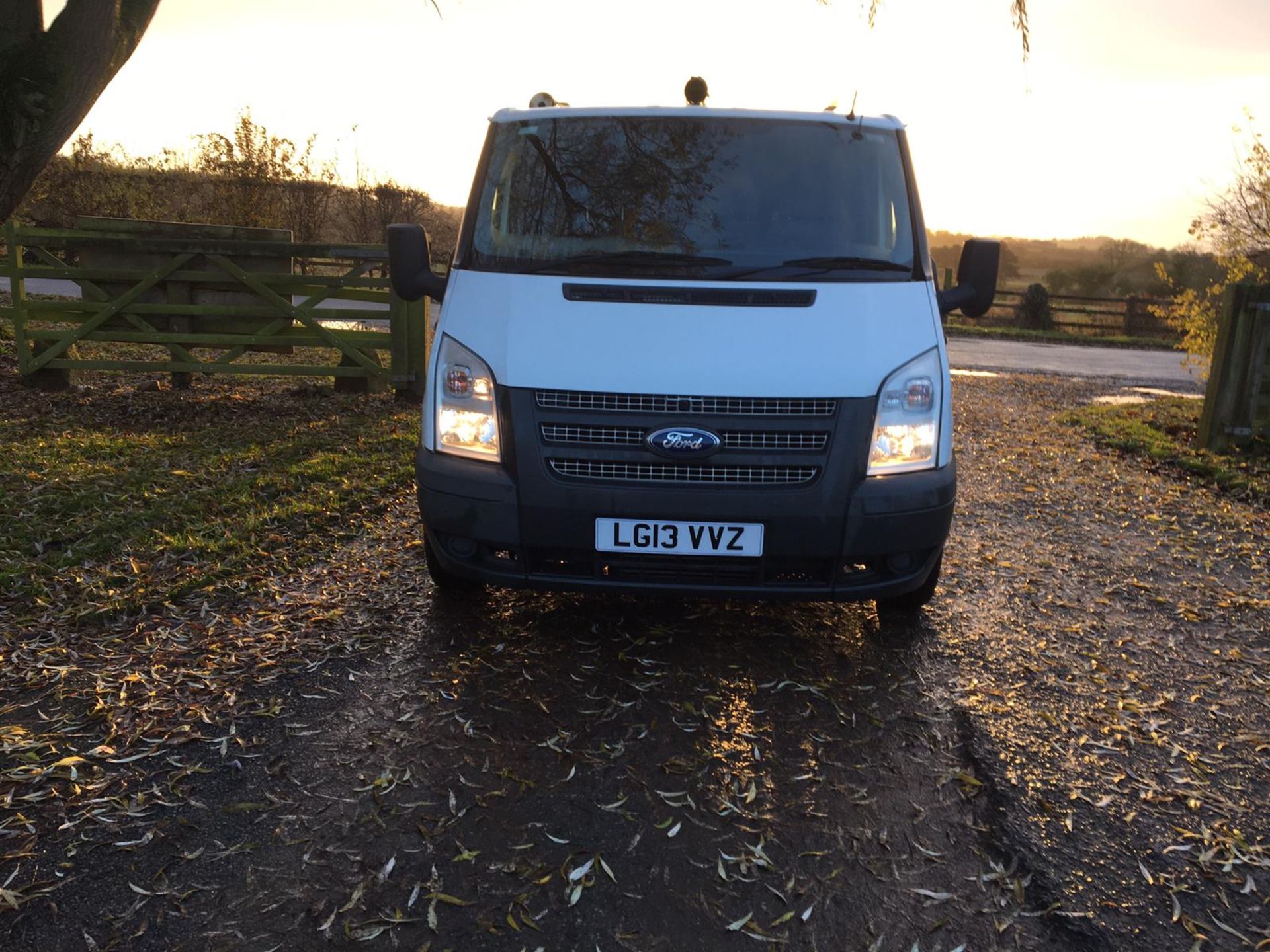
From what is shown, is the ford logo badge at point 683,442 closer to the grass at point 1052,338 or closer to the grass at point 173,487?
the grass at point 173,487

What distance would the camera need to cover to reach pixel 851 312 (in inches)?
153

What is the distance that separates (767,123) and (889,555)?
199 centimetres

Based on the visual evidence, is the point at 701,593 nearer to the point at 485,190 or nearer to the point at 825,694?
the point at 825,694

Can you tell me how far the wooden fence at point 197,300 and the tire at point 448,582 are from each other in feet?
17.6

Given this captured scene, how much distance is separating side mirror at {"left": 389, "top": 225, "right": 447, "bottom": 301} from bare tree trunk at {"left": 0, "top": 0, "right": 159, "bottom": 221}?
3.68 metres

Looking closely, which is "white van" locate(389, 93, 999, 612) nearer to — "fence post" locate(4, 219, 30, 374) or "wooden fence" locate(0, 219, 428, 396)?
"wooden fence" locate(0, 219, 428, 396)

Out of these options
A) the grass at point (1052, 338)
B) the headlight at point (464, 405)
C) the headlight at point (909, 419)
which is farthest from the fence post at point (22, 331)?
the grass at point (1052, 338)

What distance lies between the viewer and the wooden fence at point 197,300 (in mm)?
9555

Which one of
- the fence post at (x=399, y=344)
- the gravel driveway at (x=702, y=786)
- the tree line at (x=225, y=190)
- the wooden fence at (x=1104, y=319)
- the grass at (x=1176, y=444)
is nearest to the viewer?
the gravel driveway at (x=702, y=786)

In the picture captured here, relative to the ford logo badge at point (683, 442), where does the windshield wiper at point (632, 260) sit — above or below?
above

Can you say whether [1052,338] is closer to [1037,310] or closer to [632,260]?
[1037,310]

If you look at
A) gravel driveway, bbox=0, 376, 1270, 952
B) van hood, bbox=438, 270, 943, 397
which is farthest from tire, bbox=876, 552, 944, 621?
van hood, bbox=438, 270, 943, 397

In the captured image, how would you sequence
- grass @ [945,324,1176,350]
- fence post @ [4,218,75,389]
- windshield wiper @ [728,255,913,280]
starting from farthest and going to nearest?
grass @ [945,324,1176,350] < fence post @ [4,218,75,389] < windshield wiper @ [728,255,913,280]

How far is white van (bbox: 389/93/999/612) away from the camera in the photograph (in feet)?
12.1
